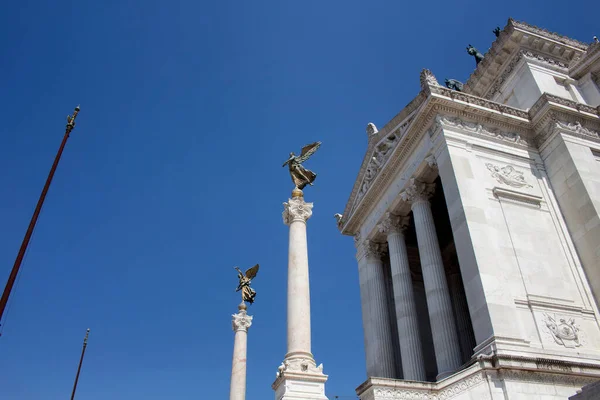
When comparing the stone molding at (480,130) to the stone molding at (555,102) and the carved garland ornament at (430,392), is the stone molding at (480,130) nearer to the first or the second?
the stone molding at (555,102)

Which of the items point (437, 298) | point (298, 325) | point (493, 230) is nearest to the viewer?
point (298, 325)

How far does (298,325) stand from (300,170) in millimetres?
6834

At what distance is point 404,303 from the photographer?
84.6ft

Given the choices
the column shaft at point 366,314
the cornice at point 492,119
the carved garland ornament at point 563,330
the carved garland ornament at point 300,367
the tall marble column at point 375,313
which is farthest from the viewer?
the column shaft at point 366,314

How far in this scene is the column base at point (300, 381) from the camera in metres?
13.5

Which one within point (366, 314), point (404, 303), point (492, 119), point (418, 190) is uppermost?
point (492, 119)

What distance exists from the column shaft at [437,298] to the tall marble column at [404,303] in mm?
2258

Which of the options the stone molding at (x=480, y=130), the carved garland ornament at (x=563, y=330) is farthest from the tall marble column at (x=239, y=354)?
the stone molding at (x=480, y=130)

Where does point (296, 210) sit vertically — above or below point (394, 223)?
below

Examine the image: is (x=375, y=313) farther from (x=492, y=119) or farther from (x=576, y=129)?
(x=576, y=129)

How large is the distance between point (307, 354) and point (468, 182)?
11790mm

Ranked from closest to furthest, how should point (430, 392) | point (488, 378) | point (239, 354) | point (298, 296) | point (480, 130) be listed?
point (298, 296) → point (488, 378) → point (430, 392) → point (480, 130) → point (239, 354)

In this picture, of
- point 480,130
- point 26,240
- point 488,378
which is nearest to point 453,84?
point 480,130

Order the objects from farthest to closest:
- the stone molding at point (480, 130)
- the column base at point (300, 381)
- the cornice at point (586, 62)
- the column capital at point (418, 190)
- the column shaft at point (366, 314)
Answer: the cornice at point (586, 62) → the column shaft at point (366, 314) → the column capital at point (418, 190) → the stone molding at point (480, 130) → the column base at point (300, 381)
